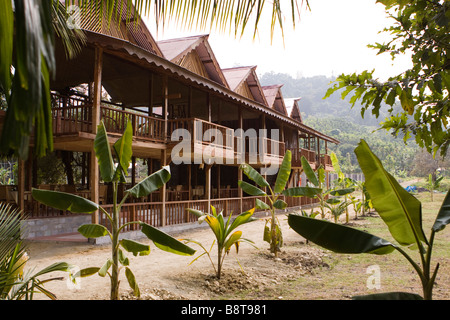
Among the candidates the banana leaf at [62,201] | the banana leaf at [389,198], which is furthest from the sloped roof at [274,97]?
the banana leaf at [389,198]

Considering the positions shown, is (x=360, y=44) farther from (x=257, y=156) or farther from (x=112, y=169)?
(x=257, y=156)

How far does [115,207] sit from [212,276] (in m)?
2.87

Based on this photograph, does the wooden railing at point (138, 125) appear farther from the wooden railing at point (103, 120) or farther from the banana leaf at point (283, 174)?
the banana leaf at point (283, 174)

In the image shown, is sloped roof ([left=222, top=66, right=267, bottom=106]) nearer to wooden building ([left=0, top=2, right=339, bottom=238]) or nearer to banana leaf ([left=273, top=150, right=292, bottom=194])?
wooden building ([left=0, top=2, right=339, bottom=238])

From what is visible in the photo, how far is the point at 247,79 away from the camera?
20578mm

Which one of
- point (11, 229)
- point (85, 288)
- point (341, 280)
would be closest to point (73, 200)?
point (11, 229)

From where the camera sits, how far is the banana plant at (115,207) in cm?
388

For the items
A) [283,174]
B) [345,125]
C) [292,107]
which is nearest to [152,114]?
[283,174]

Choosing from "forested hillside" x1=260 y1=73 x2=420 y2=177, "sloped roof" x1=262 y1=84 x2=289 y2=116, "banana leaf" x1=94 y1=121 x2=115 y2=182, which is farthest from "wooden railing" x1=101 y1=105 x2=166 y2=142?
"forested hillside" x1=260 y1=73 x2=420 y2=177

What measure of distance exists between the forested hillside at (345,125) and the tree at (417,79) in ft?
144

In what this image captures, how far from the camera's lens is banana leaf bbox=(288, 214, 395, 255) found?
266cm

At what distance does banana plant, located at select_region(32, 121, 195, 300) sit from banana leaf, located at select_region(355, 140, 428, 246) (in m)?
2.03

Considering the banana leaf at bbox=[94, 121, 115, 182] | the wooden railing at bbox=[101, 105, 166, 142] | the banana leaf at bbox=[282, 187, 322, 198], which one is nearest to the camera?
the banana leaf at bbox=[94, 121, 115, 182]

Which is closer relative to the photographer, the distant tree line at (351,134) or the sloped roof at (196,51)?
the sloped roof at (196,51)
